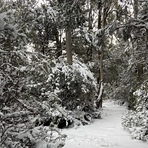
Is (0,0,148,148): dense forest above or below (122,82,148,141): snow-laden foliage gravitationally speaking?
above

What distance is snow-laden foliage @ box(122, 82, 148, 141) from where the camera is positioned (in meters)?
6.79

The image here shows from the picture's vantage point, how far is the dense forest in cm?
326

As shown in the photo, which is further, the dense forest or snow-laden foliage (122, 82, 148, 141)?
snow-laden foliage (122, 82, 148, 141)

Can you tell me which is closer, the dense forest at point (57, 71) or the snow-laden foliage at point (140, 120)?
the dense forest at point (57, 71)

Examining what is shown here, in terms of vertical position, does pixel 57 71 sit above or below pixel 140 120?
above

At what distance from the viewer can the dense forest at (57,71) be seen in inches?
128

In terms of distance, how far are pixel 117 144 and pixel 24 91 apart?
3774mm

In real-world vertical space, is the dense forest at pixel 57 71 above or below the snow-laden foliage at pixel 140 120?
above

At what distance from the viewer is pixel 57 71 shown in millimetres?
9547

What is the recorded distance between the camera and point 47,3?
1350cm

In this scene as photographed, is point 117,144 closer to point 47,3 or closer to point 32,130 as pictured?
point 32,130

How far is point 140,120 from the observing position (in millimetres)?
7504

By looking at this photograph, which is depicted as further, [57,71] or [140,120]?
[57,71]

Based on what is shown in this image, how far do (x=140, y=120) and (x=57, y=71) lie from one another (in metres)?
3.82
